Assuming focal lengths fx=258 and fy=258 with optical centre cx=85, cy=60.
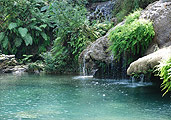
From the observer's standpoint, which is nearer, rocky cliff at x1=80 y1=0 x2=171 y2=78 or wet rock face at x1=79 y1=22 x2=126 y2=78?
rocky cliff at x1=80 y1=0 x2=171 y2=78

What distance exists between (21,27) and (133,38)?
12.5m

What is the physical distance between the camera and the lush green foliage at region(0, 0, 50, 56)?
21.3 m

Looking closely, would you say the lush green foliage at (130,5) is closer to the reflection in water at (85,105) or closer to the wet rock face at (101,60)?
the wet rock face at (101,60)

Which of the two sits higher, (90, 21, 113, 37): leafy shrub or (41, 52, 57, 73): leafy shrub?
(90, 21, 113, 37): leafy shrub

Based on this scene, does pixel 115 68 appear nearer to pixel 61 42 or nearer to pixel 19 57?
pixel 61 42

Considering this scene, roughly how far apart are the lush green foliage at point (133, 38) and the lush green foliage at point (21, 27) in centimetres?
1073

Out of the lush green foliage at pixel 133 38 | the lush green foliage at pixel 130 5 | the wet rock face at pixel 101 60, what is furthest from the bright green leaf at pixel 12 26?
the lush green foliage at pixel 133 38

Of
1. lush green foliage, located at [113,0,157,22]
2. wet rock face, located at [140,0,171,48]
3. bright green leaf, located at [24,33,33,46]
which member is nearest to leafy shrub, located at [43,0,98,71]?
lush green foliage, located at [113,0,157,22]

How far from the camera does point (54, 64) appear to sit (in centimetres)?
1758

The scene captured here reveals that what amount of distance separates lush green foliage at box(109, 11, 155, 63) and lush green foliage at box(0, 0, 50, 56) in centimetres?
1073

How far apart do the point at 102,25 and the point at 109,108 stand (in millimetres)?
11698

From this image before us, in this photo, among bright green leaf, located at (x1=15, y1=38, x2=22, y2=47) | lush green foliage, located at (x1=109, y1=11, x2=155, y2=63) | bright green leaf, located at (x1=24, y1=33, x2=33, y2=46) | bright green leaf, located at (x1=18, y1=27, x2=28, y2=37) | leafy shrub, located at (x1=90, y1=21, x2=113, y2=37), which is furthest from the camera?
bright green leaf, located at (x1=15, y1=38, x2=22, y2=47)

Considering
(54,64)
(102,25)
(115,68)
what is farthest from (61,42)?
(115,68)

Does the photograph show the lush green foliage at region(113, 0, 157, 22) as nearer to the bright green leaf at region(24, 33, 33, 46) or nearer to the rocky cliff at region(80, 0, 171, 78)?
the rocky cliff at region(80, 0, 171, 78)
